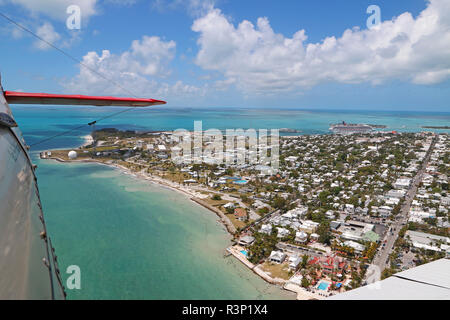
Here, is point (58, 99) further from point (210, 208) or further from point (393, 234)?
point (393, 234)

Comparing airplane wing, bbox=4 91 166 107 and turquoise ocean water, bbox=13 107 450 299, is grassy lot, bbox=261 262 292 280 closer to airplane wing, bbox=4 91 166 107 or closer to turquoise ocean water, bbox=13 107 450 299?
turquoise ocean water, bbox=13 107 450 299

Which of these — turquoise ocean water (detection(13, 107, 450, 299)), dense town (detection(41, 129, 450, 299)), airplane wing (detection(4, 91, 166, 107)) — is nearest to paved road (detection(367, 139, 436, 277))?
dense town (detection(41, 129, 450, 299))

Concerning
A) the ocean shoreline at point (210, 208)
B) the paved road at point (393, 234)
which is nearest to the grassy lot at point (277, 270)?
the ocean shoreline at point (210, 208)

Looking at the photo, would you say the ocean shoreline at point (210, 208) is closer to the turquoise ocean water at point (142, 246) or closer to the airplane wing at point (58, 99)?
the turquoise ocean water at point (142, 246)

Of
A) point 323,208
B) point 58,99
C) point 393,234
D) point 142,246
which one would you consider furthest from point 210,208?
point 58,99
